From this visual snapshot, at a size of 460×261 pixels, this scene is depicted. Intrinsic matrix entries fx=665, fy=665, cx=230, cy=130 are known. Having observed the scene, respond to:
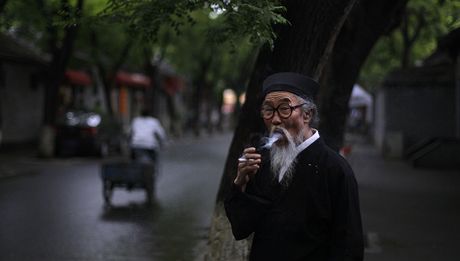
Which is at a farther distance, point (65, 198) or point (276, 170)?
point (65, 198)

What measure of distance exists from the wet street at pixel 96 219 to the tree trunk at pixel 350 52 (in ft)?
8.02

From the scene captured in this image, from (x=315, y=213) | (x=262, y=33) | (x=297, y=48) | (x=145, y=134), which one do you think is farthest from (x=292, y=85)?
(x=145, y=134)

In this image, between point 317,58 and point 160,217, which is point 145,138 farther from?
point 317,58

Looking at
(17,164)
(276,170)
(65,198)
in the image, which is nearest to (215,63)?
(17,164)

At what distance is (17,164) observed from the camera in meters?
18.9

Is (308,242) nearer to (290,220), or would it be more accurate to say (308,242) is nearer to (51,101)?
(290,220)

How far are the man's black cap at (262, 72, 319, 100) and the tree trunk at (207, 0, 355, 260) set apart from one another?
1.99 m

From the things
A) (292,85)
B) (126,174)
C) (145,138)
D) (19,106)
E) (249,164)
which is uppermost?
(292,85)

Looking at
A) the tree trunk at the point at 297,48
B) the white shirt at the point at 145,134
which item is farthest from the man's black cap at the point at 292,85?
the white shirt at the point at 145,134

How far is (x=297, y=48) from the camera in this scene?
17.4 ft

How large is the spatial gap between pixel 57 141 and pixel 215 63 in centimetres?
2442

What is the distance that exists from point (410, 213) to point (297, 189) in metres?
8.39

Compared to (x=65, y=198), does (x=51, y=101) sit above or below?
above

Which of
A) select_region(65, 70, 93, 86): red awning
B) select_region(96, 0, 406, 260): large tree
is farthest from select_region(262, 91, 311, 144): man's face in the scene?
select_region(65, 70, 93, 86): red awning
